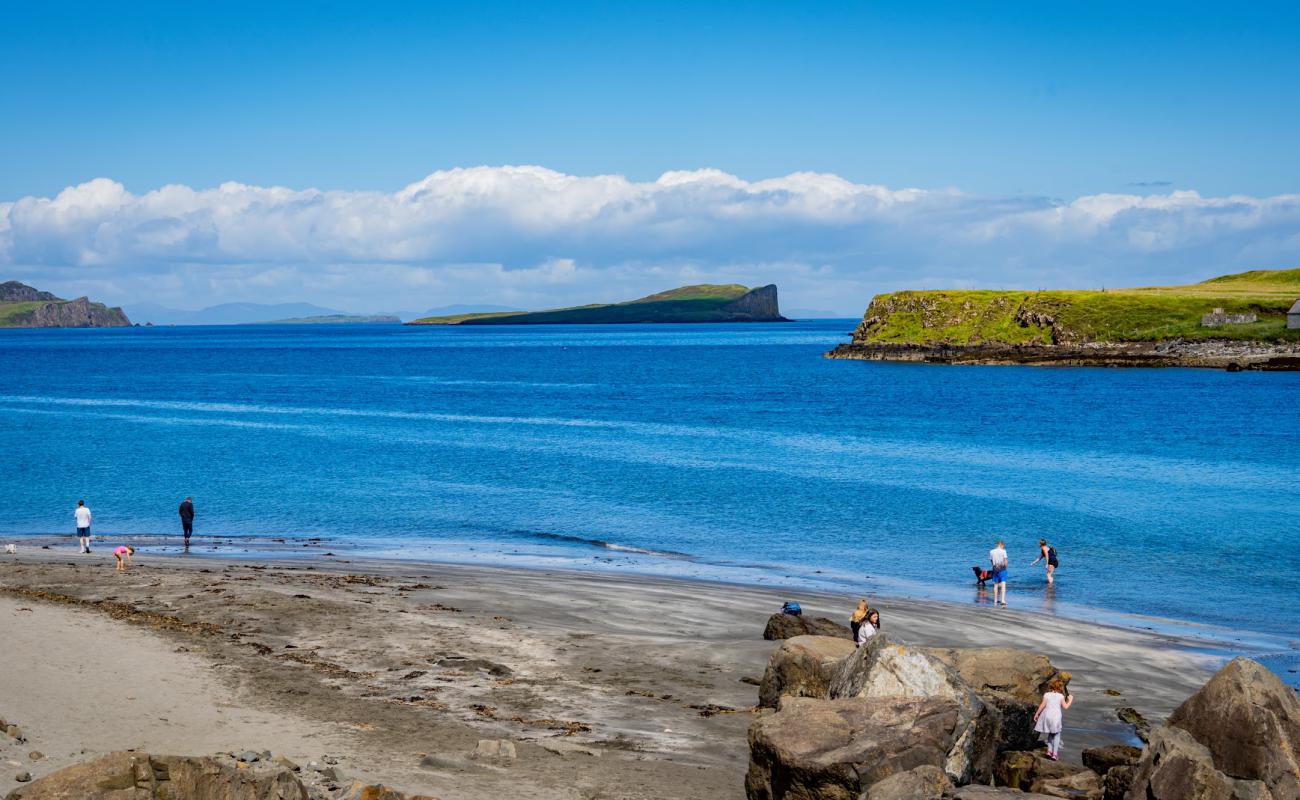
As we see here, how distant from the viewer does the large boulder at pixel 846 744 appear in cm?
1667

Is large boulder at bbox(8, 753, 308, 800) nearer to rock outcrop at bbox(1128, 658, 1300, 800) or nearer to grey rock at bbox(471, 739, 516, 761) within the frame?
grey rock at bbox(471, 739, 516, 761)

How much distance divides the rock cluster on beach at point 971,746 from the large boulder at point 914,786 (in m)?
0.02

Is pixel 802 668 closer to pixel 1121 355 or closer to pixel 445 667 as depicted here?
pixel 445 667

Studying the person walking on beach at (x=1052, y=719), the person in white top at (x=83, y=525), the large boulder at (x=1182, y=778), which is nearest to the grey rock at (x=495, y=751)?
the person walking on beach at (x=1052, y=719)

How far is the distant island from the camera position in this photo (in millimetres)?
151375

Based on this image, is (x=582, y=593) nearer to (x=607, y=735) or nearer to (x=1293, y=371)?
(x=607, y=735)

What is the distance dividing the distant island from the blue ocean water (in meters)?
25.0

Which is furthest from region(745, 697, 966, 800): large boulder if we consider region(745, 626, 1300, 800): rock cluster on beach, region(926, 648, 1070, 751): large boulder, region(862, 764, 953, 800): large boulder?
region(926, 648, 1070, 751): large boulder

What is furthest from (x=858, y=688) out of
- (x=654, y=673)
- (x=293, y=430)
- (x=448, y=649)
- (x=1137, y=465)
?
(x=293, y=430)

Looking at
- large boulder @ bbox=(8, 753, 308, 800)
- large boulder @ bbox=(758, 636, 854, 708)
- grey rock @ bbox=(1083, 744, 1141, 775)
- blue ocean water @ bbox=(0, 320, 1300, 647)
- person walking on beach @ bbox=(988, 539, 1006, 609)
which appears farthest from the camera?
blue ocean water @ bbox=(0, 320, 1300, 647)

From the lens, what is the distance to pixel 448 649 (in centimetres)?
2664

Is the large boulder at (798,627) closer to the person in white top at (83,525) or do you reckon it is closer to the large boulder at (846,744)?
the large boulder at (846,744)

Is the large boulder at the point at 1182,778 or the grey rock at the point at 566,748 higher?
the large boulder at the point at 1182,778

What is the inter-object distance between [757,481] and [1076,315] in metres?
124
